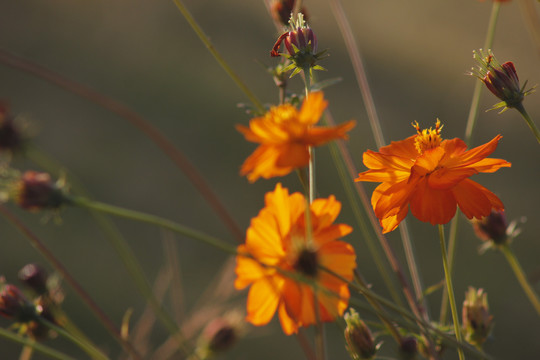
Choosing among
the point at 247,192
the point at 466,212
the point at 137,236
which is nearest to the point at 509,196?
the point at 247,192

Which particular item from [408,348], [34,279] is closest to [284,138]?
[408,348]

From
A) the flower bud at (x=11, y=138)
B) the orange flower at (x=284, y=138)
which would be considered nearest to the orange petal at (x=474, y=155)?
the orange flower at (x=284, y=138)

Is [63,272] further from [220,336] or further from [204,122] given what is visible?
[204,122]

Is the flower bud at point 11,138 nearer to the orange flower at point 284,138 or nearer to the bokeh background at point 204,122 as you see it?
the orange flower at point 284,138

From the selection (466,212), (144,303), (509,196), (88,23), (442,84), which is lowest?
(509,196)

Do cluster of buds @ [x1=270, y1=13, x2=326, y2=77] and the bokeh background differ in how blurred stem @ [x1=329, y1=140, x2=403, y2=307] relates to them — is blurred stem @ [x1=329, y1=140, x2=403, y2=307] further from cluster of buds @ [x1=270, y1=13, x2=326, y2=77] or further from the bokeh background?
the bokeh background

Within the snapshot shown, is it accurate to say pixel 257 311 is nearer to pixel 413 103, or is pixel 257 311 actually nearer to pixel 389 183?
pixel 389 183

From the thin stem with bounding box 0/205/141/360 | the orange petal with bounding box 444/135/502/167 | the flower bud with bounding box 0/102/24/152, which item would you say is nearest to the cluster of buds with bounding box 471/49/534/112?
the orange petal with bounding box 444/135/502/167
